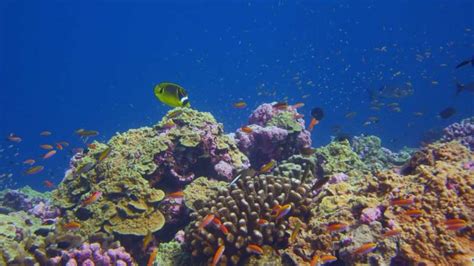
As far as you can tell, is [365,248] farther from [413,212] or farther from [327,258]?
[413,212]

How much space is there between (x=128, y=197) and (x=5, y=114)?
107m

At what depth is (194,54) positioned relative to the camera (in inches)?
4749

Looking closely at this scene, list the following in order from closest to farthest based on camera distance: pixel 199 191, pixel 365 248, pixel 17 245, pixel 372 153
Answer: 1. pixel 365 248
2. pixel 17 245
3. pixel 199 191
4. pixel 372 153

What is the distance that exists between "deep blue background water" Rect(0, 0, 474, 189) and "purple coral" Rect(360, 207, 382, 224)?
75.8 m

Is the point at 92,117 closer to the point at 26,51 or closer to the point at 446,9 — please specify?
the point at 26,51

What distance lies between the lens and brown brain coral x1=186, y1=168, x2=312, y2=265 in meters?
5.24

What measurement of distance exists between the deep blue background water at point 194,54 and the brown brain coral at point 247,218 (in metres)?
75.6

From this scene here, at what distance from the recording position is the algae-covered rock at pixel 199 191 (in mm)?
6723

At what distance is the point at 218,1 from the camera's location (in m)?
84.8

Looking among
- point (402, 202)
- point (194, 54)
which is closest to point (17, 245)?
point (402, 202)

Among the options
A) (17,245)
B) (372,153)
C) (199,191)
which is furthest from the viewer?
(372,153)

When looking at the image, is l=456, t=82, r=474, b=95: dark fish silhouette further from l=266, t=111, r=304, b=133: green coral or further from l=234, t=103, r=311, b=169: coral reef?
l=266, t=111, r=304, b=133: green coral

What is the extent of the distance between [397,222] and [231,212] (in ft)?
7.75

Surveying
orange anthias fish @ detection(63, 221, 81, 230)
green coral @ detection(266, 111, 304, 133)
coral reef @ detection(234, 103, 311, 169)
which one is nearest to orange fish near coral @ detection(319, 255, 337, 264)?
orange anthias fish @ detection(63, 221, 81, 230)
